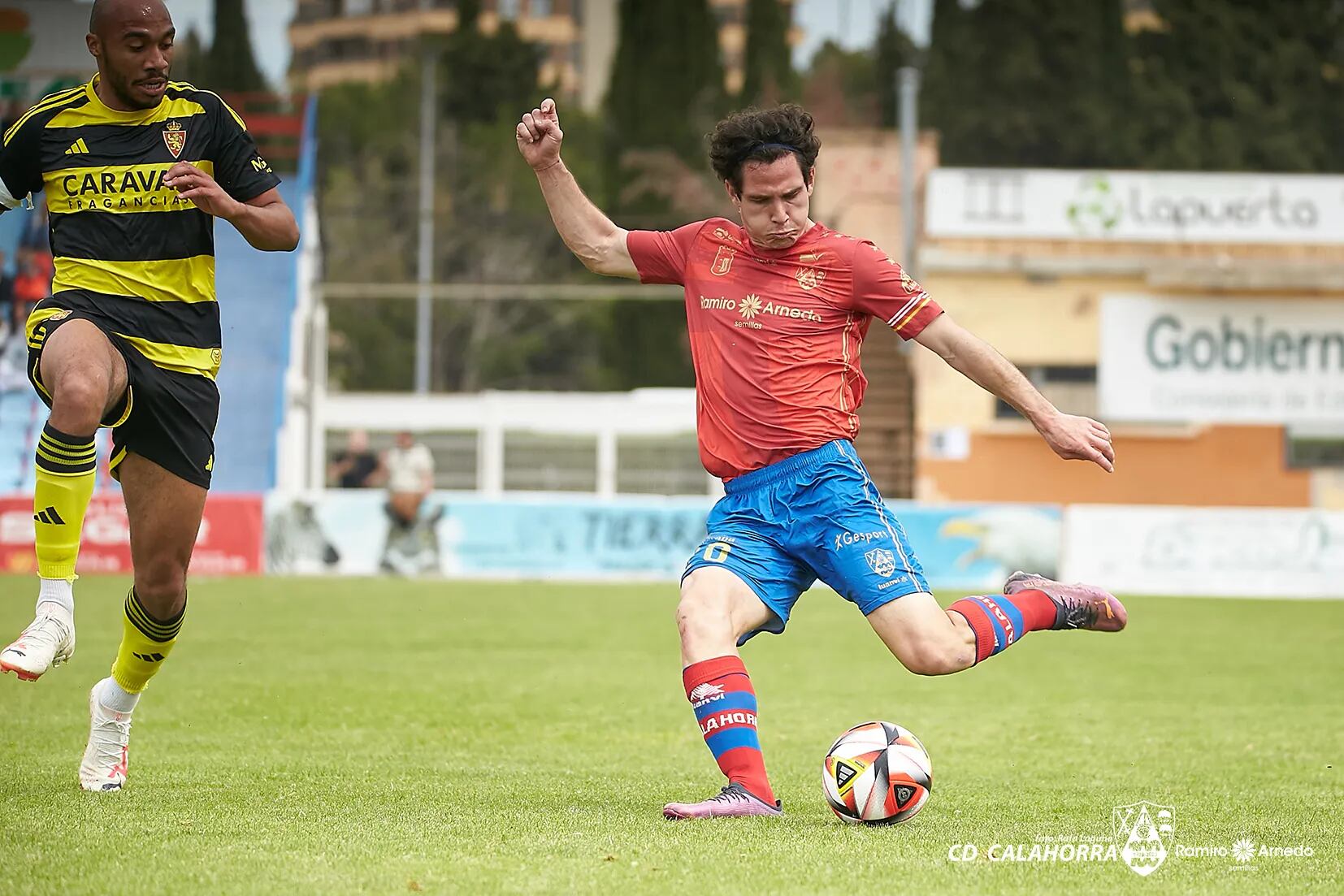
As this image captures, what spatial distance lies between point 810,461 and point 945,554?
50.9ft

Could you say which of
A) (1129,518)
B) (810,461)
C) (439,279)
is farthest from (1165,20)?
(810,461)

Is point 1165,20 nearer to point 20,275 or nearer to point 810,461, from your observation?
point 20,275

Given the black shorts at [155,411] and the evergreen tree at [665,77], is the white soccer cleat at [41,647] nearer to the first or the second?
the black shorts at [155,411]

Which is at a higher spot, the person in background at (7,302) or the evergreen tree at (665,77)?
the evergreen tree at (665,77)

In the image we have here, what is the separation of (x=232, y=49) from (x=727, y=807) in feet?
167

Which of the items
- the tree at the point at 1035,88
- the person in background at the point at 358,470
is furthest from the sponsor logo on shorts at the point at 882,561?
the tree at the point at 1035,88

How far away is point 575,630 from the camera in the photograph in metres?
14.4

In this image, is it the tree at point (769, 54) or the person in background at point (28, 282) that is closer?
the person in background at point (28, 282)

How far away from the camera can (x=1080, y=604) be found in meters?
6.10

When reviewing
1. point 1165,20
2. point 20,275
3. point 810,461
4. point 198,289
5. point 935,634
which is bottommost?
point 935,634

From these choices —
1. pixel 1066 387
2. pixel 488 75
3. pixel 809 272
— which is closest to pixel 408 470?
pixel 1066 387

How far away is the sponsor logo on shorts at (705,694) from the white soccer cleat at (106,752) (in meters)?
2.05

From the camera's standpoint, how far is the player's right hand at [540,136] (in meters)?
6.03

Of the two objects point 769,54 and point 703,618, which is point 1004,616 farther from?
point 769,54
